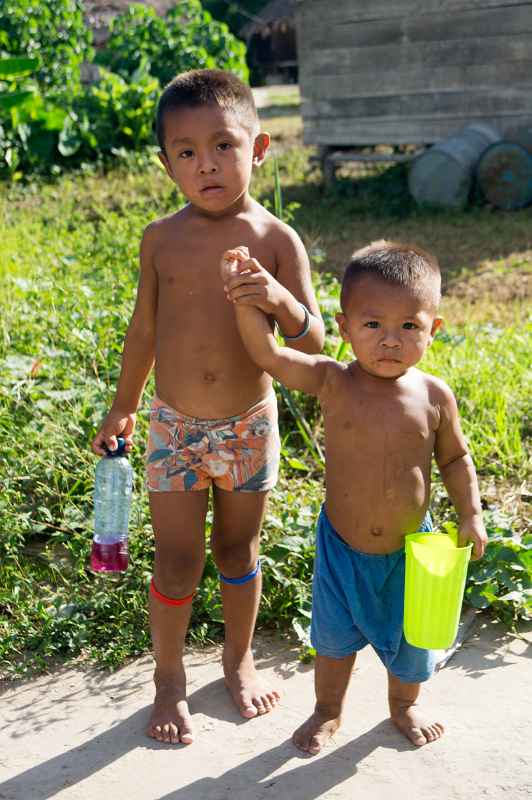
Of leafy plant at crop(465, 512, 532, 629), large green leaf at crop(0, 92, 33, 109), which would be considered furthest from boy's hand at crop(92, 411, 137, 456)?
large green leaf at crop(0, 92, 33, 109)

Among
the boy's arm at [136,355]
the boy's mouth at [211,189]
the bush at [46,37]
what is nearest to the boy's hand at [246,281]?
the boy's mouth at [211,189]

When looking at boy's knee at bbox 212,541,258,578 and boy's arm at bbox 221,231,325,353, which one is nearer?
boy's arm at bbox 221,231,325,353

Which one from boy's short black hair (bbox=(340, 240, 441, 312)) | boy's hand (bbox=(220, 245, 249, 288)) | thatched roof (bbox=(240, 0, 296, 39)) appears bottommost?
boy's short black hair (bbox=(340, 240, 441, 312))

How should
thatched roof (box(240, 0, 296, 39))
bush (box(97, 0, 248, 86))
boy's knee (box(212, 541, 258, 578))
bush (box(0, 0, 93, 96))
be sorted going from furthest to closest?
thatched roof (box(240, 0, 296, 39)) → bush (box(97, 0, 248, 86)) → bush (box(0, 0, 93, 96)) → boy's knee (box(212, 541, 258, 578))

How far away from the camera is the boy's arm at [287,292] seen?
226cm

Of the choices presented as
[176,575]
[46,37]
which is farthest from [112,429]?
[46,37]

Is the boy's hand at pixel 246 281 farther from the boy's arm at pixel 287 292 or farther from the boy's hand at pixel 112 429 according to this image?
the boy's hand at pixel 112 429

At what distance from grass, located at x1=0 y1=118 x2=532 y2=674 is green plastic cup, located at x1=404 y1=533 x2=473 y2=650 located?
79 cm

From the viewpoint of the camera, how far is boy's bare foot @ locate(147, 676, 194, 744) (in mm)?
2580

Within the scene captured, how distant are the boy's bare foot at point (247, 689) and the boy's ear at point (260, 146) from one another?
53.8 inches

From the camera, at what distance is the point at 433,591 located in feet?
7.39

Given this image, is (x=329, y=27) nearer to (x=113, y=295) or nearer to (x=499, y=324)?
(x=499, y=324)

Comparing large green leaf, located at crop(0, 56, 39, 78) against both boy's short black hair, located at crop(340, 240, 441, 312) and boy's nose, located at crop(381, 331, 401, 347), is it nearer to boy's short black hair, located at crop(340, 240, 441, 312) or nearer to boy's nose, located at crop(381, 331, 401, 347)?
boy's short black hair, located at crop(340, 240, 441, 312)

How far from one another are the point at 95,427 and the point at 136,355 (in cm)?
125
